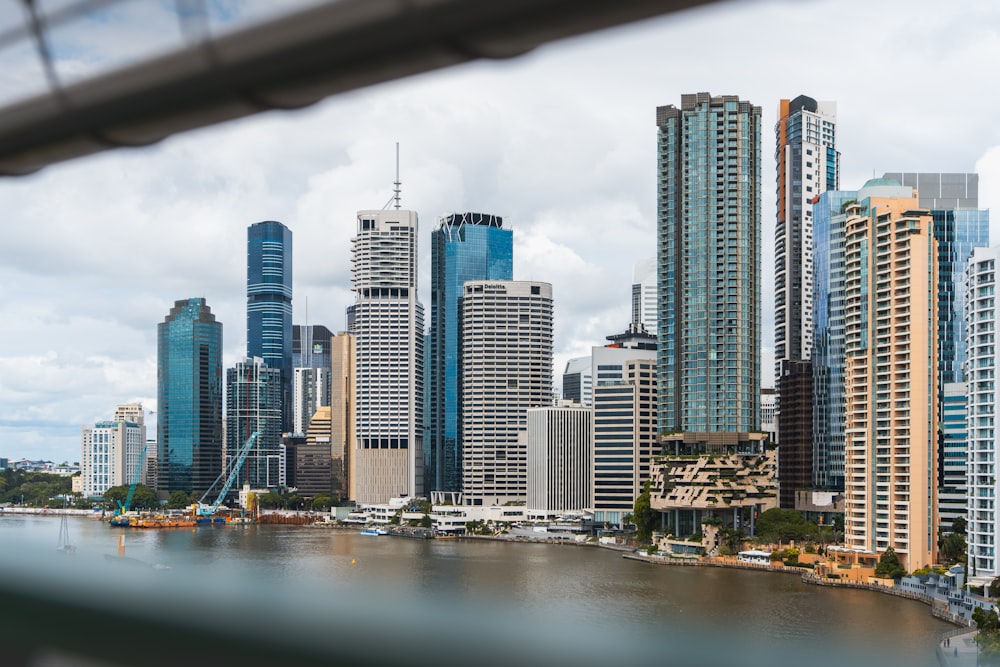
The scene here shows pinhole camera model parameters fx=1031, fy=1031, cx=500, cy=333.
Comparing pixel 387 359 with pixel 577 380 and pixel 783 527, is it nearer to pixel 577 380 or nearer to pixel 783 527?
pixel 577 380

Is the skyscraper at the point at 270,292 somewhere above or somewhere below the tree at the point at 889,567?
above

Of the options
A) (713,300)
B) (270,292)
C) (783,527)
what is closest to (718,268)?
(713,300)

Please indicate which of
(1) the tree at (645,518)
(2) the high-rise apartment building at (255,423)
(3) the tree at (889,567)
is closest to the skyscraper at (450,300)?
(2) the high-rise apartment building at (255,423)

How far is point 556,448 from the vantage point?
4981 cm

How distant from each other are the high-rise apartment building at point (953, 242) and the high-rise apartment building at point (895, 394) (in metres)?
9.32

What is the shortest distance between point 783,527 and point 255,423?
52.8 m

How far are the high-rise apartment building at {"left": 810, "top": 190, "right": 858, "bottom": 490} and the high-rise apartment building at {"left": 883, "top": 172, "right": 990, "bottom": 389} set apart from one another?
11.1 feet

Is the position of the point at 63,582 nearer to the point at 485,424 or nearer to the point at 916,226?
the point at 916,226

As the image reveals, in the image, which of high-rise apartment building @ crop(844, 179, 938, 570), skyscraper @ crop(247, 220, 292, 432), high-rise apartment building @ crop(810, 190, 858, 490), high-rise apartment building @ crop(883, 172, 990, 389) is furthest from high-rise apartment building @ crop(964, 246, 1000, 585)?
skyscraper @ crop(247, 220, 292, 432)

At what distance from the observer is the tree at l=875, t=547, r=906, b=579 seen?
23859 mm

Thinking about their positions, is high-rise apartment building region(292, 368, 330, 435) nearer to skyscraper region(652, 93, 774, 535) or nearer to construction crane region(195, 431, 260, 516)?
construction crane region(195, 431, 260, 516)

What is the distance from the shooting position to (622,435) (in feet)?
142

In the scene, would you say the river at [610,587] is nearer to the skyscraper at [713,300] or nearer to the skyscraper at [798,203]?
the skyscraper at [713,300]

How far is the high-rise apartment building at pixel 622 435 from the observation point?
43344 millimetres
